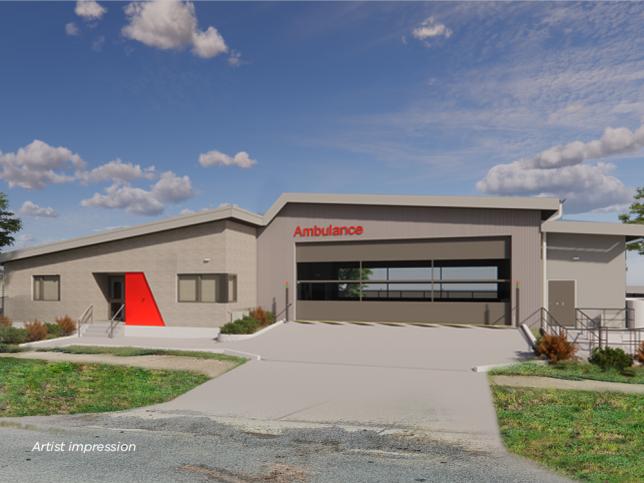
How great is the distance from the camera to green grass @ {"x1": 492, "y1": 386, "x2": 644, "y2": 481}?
7996 mm

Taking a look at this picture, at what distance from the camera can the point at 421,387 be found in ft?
44.6

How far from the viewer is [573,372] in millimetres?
14969

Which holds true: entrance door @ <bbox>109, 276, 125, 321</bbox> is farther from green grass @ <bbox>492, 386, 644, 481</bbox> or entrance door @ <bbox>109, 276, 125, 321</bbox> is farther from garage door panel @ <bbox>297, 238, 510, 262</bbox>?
green grass @ <bbox>492, 386, 644, 481</bbox>

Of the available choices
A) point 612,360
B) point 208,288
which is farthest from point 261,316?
point 612,360

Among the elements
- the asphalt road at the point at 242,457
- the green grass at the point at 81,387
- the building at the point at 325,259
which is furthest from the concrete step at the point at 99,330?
the asphalt road at the point at 242,457

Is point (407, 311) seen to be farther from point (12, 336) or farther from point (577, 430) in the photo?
point (12, 336)

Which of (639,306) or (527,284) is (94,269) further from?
(639,306)

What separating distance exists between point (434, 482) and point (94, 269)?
82.8ft

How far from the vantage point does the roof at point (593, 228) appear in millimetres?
23969

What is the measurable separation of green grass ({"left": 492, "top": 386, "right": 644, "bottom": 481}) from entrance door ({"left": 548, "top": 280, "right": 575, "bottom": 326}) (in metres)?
13.1

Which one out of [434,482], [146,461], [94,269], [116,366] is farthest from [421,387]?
[94,269]

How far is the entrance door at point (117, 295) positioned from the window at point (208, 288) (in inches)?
183

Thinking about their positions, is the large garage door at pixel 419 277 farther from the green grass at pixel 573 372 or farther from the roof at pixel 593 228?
the green grass at pixel 573 372

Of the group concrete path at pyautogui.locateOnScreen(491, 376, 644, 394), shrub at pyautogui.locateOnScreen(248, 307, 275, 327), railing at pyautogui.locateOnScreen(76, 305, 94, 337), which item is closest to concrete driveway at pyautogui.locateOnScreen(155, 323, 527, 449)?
concrete path at pyautogui.locateOnScreen(491, 376, 644, 394)
